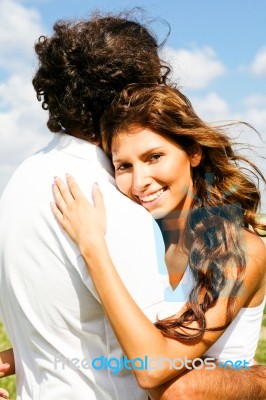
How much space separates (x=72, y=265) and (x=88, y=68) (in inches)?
33.0

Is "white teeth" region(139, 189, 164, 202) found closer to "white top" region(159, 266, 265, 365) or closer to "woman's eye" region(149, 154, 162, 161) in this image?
"woman's eye" region(149, 154, 162, 161)

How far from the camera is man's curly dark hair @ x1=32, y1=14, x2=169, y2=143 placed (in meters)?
2.66

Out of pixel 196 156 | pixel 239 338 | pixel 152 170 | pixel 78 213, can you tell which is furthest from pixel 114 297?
pixel 196 156

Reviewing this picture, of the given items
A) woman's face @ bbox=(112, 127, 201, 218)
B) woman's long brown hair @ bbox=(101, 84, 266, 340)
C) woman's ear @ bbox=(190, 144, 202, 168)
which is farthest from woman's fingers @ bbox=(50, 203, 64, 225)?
woman's ear @ bbox=(190, 144, 202, 168)

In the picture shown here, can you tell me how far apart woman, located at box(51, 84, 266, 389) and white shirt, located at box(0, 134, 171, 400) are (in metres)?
0.05

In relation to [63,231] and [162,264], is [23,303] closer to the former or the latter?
[63,231]

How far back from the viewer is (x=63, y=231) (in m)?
2.43

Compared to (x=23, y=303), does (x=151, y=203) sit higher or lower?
higher

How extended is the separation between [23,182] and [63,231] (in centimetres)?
27

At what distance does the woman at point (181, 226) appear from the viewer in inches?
92.6

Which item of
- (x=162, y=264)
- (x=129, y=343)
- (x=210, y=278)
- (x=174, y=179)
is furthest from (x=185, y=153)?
(x=129, y=343)

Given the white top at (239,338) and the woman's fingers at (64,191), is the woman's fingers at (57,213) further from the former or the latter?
the white top at (239,338)

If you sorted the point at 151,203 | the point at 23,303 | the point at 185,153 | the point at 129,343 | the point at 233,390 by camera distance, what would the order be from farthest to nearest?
the point at 185,153, the point at 151,203, the point at 233,390, the point at 23,303, the point at 129,343

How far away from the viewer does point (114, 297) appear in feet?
7.50
